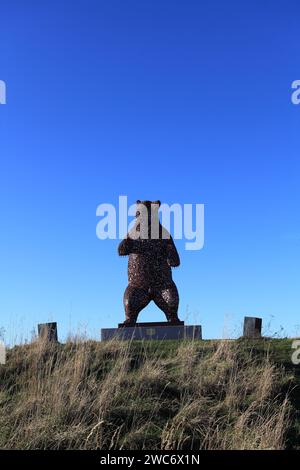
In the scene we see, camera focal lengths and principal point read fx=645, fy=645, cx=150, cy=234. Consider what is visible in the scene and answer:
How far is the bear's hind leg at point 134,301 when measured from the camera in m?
14.1

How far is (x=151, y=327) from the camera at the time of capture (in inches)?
538

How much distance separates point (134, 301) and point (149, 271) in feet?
2.46

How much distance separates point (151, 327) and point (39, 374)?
194 inches

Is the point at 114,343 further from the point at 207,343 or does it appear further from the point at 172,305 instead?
the point at 172,305

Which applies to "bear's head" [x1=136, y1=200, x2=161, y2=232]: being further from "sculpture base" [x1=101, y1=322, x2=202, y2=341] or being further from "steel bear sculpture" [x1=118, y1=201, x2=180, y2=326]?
"sculpture base" [x1=101, y1=322, x2=202, y2=341]

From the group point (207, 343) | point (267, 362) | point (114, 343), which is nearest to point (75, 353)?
point (114, 343)

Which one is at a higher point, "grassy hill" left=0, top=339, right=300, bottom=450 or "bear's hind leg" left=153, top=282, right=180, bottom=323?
"bear's hind leg" left=153, top=282, right=180, bottom=323

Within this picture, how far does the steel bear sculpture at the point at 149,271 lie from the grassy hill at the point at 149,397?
3.48 metres

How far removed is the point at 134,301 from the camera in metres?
14.2

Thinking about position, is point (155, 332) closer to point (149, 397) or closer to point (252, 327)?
point (252, 327)

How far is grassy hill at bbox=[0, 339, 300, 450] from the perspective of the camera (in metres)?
7.21

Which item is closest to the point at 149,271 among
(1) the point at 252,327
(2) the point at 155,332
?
(2) the point at 155,332

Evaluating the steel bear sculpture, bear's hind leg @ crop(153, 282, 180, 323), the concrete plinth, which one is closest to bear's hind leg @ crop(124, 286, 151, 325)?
the steel bear sculpture

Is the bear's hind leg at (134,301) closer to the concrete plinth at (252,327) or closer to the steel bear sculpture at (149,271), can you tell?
the steel bear sculpture at (149,271)
